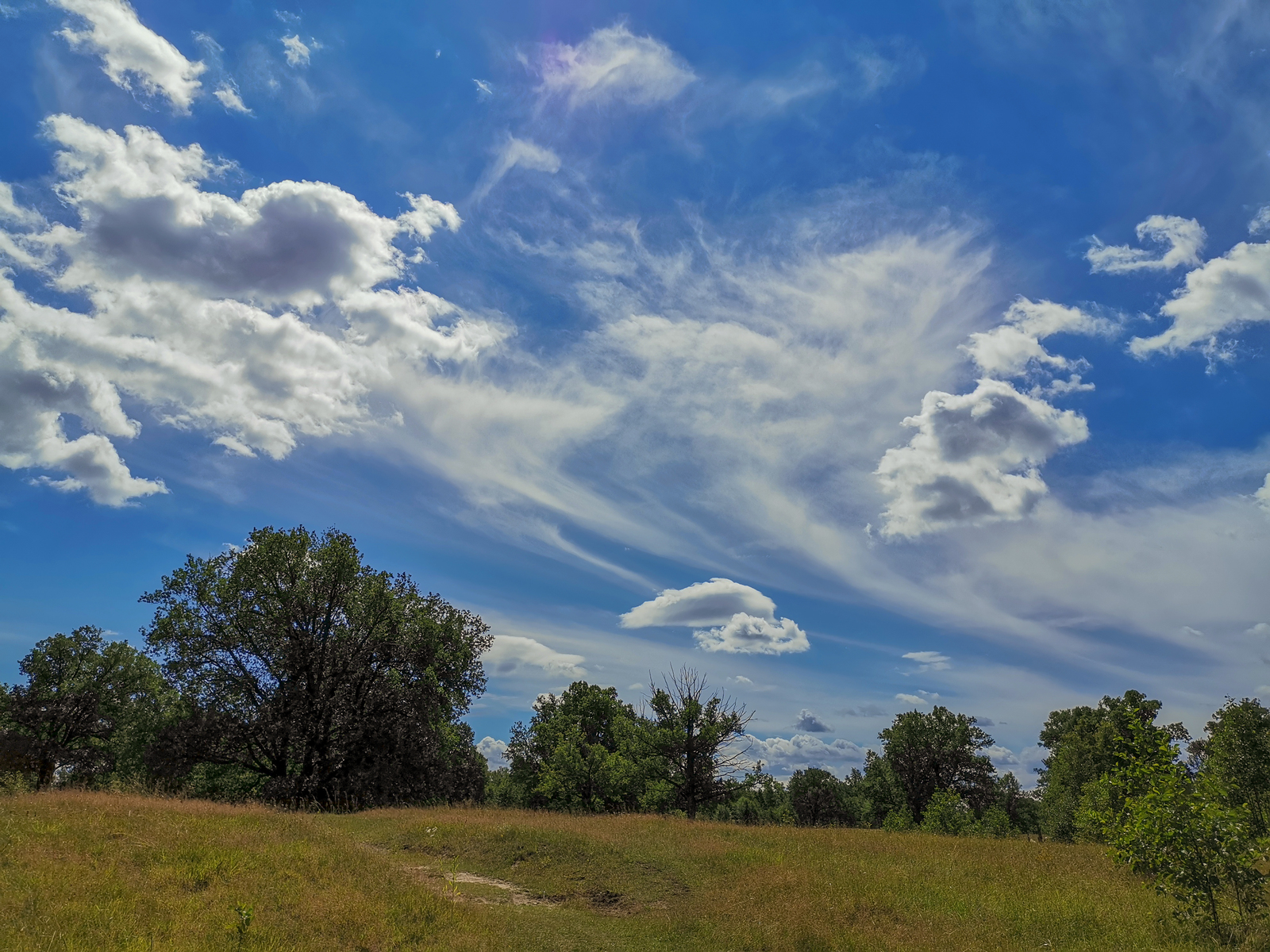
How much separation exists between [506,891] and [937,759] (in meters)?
65.3

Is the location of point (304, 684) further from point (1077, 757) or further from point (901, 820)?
point (1077, 757)

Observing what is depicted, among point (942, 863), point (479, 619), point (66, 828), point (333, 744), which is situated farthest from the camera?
point (479, 619)

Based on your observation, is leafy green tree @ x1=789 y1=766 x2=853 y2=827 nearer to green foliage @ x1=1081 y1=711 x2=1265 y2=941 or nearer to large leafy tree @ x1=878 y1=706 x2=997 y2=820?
large leafy tree @ x1=878 y1=706 x2=997 y2=820

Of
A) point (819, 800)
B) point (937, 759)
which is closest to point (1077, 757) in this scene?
point (937, 759)

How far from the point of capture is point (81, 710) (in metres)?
47.0

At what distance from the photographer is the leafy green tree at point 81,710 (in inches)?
1725

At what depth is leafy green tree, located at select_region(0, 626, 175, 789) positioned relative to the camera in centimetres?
4381

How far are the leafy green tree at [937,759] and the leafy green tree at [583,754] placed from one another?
2963cm

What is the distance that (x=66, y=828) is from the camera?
1346 centimetres

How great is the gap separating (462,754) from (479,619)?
41.1 feet

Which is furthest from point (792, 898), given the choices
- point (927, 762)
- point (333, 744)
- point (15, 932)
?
point (927, 762)

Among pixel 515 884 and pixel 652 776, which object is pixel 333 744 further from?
pixel 515 884

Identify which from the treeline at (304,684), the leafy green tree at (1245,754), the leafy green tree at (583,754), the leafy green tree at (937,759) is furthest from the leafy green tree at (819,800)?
the treeline at (304,684)

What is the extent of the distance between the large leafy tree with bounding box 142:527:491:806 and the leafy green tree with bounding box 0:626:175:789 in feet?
37.3
